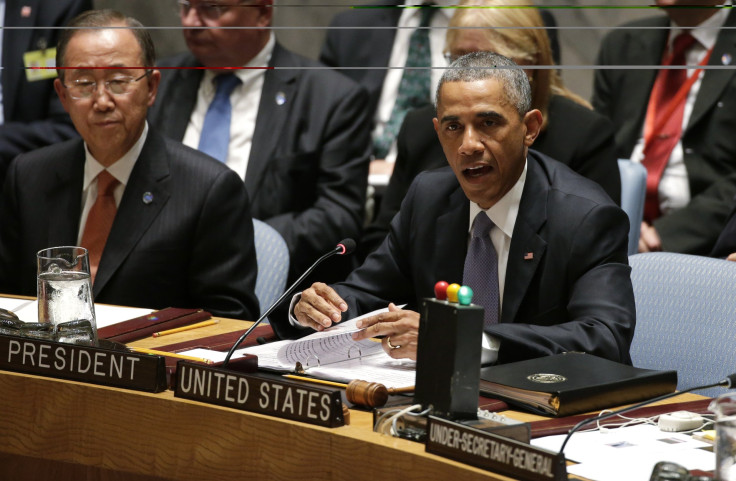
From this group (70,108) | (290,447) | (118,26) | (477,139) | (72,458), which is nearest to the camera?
(290,447)

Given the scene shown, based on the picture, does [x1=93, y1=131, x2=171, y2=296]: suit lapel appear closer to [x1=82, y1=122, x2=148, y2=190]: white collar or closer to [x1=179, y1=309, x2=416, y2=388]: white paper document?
[x1=82, y1=122, x2=148, y2=190]: white collar

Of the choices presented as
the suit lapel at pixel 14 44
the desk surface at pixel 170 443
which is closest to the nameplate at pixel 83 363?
the desk surface at pixel 170 443

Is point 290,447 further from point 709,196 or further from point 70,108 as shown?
point 709,196

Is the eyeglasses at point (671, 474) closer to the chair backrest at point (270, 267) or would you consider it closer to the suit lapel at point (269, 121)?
the chair backrest at point (270, 267)

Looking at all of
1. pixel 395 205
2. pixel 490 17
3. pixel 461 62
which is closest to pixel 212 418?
pixel 461 62

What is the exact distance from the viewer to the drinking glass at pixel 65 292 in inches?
79.7

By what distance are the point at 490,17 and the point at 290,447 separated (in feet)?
5.86

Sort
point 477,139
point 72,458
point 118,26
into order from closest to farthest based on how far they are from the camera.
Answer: point 72,458, point 477,139, point 118,26

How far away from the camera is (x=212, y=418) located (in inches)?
68.5

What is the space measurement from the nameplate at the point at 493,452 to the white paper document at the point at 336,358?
44cm

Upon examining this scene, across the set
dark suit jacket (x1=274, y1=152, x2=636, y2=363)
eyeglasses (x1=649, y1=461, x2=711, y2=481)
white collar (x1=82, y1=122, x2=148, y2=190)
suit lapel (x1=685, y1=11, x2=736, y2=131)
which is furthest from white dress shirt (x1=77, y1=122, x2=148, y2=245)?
eyeglasses (x1=649, y1=461, x2=711, y2=481)

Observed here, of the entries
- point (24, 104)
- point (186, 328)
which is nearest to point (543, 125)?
point (186, 328)

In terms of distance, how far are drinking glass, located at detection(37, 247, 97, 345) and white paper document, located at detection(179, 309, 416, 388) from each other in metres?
0.22

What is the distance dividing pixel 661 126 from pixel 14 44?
2480 millimetres
